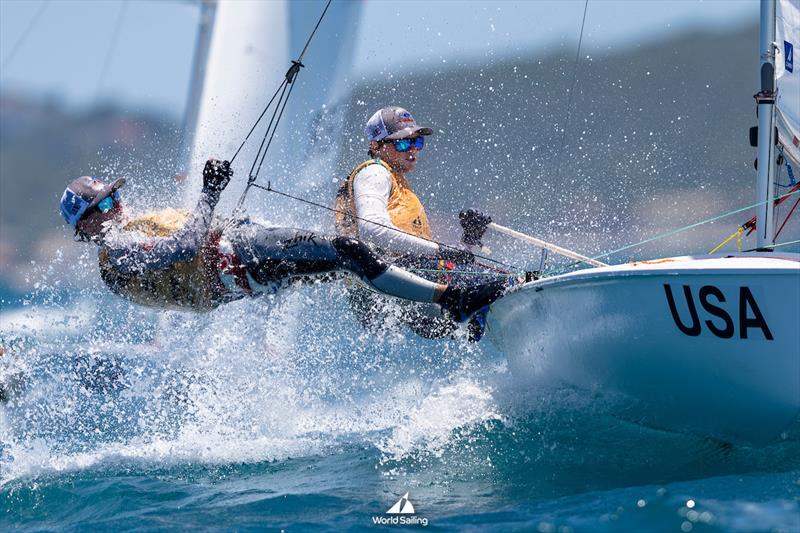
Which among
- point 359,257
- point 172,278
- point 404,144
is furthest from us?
point 404,144

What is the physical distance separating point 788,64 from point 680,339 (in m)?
1.58

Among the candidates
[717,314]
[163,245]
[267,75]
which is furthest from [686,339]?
[267,75]

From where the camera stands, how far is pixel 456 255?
4562 millimetres

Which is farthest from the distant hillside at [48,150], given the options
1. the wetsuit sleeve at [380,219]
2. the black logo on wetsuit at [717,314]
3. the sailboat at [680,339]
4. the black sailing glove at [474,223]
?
the black logo on wetsuit at [717,314]

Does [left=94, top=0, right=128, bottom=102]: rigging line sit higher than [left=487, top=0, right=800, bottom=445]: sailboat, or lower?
higher

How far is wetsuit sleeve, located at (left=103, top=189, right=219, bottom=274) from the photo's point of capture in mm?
4145

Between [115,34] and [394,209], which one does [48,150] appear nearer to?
[115,34]

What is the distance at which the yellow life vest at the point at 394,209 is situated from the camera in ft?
15.3

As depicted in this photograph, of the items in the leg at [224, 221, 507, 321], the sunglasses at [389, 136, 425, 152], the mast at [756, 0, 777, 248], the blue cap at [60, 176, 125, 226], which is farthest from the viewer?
the sunglasses at [389, 136, 425, 152]

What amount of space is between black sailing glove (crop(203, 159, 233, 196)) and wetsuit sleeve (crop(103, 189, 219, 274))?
0.08 feet

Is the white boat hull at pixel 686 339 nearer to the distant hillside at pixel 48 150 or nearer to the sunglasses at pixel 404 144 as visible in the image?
the sunglasses at pixel 404 144

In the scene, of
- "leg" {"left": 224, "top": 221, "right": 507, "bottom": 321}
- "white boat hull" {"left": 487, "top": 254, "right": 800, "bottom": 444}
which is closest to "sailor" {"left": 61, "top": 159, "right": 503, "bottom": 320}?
"leg" {"left": 224, "top": 221, "right": 507, "bottom": 321}

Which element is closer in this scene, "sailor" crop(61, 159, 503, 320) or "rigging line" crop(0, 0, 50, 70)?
"sailor" crop(61, 159, 503, 320)

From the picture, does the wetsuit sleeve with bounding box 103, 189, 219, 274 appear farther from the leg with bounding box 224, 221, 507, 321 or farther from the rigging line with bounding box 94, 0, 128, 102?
the rigging line with bounding box 94, 0, 128, 102
